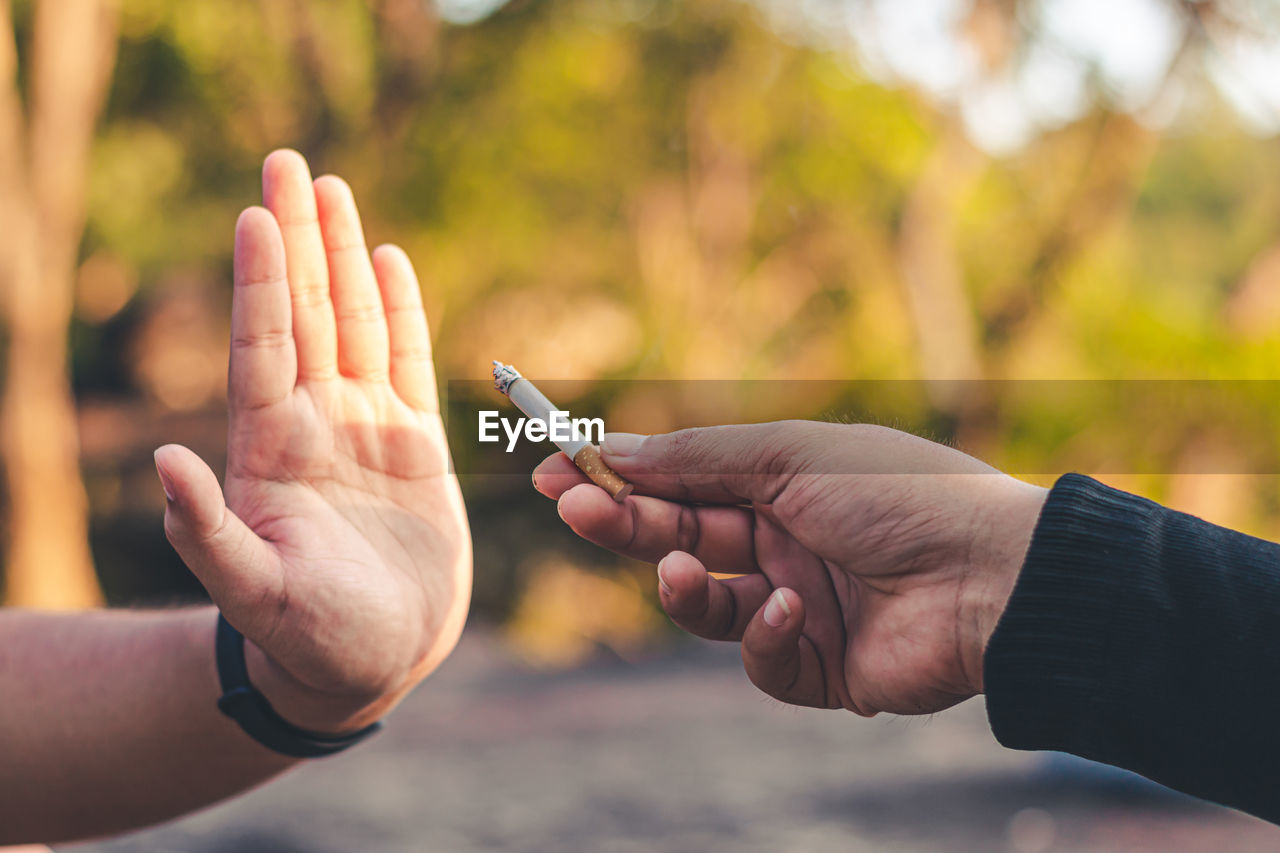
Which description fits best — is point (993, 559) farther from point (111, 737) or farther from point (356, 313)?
point (111, 737)

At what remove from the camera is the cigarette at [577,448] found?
5.94 feet

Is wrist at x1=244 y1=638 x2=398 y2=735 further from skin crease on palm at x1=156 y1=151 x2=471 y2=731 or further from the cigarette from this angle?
the cigarette

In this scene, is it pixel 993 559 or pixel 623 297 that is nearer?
pixel 993 559

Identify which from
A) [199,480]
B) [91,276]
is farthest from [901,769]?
[91,276]

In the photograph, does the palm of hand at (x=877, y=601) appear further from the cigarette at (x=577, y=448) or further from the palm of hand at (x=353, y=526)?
the palm of hand at (x=353, y=526)

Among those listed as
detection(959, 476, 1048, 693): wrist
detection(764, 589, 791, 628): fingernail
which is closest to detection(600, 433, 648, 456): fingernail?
detection(764, 589, 791, 628): fingernail

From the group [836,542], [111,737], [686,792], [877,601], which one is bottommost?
[686,792]

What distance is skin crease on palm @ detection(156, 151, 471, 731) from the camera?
1.86m

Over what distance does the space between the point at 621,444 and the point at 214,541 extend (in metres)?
0.74

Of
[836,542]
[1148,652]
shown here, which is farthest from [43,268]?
[1148,652]

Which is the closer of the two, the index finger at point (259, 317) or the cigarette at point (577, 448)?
the cigarette at point (577, 448)

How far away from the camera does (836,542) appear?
1821 mm

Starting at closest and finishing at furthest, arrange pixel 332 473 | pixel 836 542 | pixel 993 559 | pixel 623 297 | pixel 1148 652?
pixel 1148 652 → pixel 993 559 → pixel 836 542 → pixel 332 473 → pixel 623 297

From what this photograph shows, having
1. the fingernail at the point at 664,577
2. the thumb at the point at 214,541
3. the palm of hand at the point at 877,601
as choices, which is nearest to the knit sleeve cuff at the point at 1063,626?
the palm of hand at the point at 877,601
